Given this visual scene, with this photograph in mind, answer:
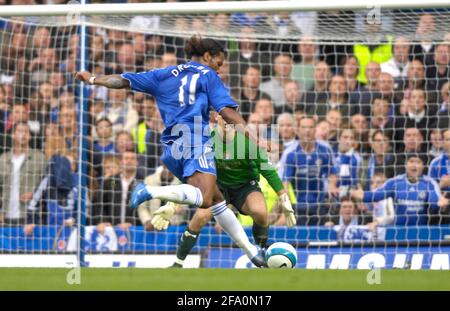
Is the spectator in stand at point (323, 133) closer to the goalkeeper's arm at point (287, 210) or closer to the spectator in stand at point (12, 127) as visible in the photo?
the goalkeeper's arm at point (287, 210)

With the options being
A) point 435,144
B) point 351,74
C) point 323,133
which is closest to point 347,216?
point 323,133

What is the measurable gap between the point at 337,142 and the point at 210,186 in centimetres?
381

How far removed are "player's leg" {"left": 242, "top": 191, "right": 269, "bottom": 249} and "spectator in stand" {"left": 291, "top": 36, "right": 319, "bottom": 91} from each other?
336cm

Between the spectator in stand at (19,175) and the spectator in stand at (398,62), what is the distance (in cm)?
429

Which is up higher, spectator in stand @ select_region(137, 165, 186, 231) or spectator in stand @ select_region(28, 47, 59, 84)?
spectator in stand @ select_region(28, 47, 59, 84)

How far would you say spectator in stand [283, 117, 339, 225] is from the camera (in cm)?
1166

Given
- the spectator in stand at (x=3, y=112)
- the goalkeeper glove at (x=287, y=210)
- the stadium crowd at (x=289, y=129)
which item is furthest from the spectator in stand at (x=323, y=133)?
the spectator in stand at (x=3, y=112)

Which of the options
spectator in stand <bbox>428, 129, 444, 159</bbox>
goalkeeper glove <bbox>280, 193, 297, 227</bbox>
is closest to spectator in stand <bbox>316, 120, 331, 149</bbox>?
spectator in stand <bbox>428, 129, 444, 159</bbox>

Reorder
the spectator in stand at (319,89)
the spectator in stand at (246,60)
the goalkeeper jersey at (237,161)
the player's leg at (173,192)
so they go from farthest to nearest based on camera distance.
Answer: the spectator in stand at (246,60), the spectator in stand at (319,89), the goalkeeper jersey at (237,161), the player's leg at (173,192)

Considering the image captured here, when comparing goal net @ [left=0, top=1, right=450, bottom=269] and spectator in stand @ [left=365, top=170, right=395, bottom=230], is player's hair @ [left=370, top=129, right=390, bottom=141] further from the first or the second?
spectator in stand @ [left=365, top=170, right=395, bottom=230]

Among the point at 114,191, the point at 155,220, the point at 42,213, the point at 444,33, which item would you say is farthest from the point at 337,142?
the point at 155,220

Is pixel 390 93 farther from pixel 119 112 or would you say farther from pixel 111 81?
pixel 111 81

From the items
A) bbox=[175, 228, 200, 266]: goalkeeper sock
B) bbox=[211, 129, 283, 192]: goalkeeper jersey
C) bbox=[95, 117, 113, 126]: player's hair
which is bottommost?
bbox=[175, 228, 200, 266]: goalkeeper sock

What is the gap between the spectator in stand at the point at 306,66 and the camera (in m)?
12.6
